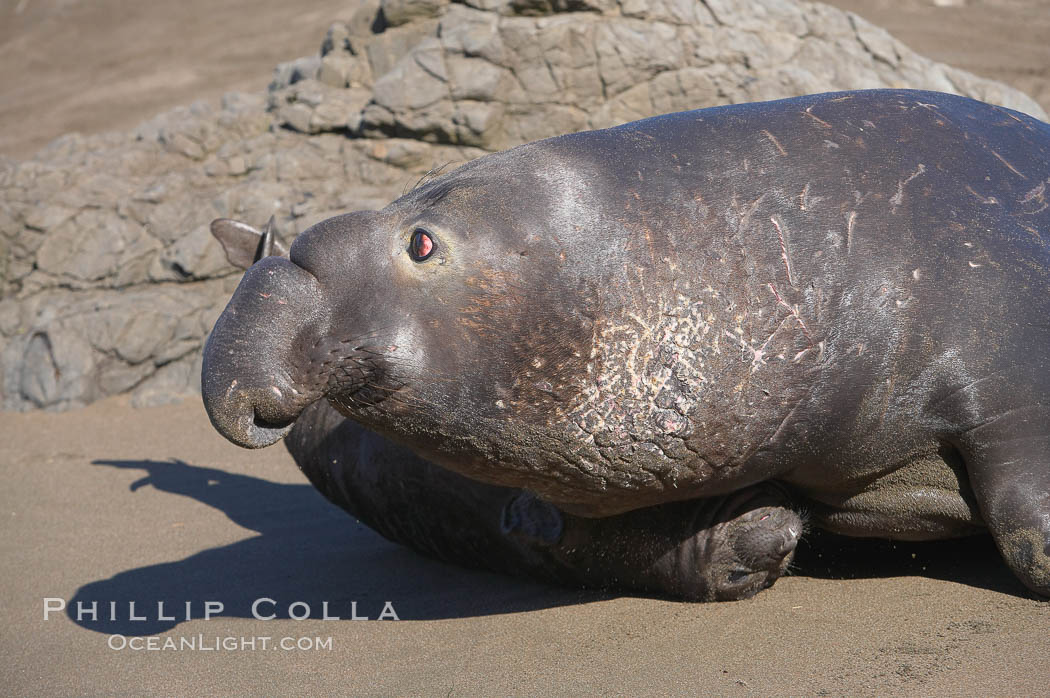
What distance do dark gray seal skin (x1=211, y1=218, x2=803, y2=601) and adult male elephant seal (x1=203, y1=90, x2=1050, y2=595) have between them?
0.10m

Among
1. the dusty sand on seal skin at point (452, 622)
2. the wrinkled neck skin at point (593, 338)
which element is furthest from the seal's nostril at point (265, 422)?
the dusty sand on seal skin at point (452, 622)

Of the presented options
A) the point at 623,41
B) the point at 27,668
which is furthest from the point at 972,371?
the point at 623,41

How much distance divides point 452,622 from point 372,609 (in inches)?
15.5

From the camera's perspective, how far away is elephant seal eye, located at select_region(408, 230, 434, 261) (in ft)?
9.36

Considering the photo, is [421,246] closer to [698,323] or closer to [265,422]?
[265,422]

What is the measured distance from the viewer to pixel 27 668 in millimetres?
3521

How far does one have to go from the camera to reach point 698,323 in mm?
2926

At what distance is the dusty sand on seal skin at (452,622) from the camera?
2957mm

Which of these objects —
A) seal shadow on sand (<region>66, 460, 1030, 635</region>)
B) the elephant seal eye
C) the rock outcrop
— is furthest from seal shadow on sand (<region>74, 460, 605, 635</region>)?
the rock outcrop

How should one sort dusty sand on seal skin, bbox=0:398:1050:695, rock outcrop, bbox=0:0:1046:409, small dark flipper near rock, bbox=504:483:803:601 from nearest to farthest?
dusty sand on seal skin, bbox=0:398:1050:695 → small dark flipper near rock, bbox=504:483:803:601 → rock outcrop, bbox=0:0:1046:409

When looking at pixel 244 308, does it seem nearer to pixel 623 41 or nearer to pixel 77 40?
pixel 623 41

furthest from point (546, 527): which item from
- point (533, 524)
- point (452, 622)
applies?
point (452, 622)

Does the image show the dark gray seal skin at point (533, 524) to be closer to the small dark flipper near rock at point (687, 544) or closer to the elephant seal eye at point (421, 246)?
the small dark flipper near rock at point (687, 544)

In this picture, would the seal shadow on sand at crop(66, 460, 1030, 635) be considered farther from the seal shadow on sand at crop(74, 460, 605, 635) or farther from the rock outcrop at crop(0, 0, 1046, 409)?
the rock outcrop at crop(0, 0, 1046, 409)
